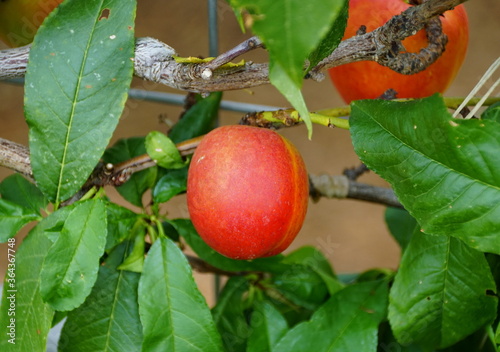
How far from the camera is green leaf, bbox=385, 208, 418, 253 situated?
59 centimetres

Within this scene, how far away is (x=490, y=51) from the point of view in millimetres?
1292

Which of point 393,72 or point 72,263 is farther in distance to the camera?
point 393,72

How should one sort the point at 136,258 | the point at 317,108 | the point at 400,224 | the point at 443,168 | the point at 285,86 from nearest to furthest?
1. the point at 285,86
2. the point at 443,168
3. the point at 136,258
4. the point at 400,224
5. the point at 317,108

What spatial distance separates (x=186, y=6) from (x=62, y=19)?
1034mm

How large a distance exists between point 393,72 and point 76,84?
0.24 m

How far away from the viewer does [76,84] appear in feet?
1.31

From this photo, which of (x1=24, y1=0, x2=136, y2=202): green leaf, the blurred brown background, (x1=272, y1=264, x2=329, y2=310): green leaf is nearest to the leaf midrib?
(x1=24, y1=0, x2=136, y2=202): green leaf

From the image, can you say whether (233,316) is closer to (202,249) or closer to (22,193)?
(202,249)

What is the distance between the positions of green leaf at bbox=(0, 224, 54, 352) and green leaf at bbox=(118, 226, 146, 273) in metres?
0.06

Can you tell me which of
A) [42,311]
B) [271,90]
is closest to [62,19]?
[42,311]

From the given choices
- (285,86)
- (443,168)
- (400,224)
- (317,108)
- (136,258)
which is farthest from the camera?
(317,108)

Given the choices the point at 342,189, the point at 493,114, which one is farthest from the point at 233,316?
the point at 493,114

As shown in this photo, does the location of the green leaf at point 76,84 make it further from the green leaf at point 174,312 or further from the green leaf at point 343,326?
the green leaf at point 343,326

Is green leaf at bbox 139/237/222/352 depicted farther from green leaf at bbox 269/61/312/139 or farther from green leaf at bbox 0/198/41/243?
green leaf at bbox 269/61/312/139
